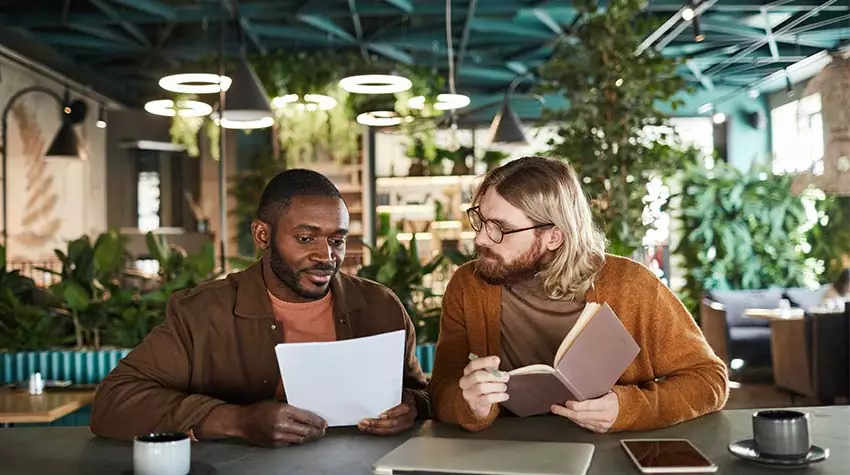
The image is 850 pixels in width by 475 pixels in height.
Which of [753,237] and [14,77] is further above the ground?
[14,77]

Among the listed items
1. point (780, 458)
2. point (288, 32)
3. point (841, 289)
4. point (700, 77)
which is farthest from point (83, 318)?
point (700, 77)

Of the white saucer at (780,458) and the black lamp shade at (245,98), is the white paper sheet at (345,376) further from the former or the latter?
the black lamp shade at (245,98)

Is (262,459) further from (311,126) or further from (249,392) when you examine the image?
(311,126)

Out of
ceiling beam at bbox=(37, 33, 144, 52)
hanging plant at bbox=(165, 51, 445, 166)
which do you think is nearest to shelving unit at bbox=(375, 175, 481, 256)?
hanging plant at bbox=(165, 51, 445, 166)

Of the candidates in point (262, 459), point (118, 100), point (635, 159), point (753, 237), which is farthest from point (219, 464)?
point (118, 100)

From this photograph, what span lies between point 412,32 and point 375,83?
4.84 meters

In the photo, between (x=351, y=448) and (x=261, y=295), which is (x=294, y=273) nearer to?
(x=261, y=295)

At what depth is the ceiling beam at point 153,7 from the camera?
29.7 ft

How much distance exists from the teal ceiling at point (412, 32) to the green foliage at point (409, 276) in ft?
13.1

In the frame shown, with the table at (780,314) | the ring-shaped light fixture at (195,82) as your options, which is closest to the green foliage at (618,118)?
the ring-shaped light fixture at (195,82)

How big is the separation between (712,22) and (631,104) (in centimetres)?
564

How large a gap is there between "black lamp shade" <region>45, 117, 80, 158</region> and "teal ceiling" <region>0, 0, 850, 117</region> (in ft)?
4.44

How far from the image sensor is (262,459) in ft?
5.90

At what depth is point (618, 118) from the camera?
207 inches
